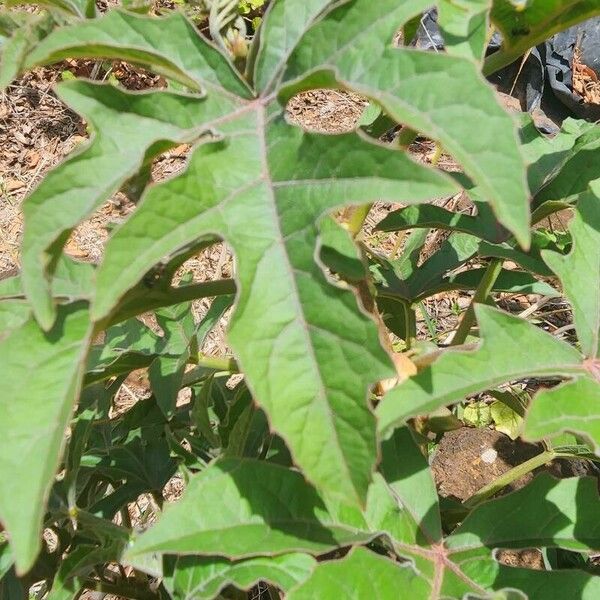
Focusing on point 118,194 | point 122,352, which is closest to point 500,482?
point 122,352

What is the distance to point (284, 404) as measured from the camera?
607mm

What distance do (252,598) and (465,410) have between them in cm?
81

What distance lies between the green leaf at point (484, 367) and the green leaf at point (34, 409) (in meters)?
0.27

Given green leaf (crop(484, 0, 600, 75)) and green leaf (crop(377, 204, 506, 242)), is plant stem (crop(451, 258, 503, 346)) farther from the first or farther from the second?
green leaf (crop(484, 0, 600, 75))

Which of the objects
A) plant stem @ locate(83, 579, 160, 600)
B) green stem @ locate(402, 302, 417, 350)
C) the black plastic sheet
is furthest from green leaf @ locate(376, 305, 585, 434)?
the black plastic sheet

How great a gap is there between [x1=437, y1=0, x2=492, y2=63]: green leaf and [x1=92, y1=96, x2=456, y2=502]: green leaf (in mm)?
160

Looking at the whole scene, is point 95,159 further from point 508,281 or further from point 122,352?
point 508,281

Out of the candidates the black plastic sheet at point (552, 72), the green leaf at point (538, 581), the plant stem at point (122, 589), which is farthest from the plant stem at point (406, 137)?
the black plastic sheet at point (552, 72)

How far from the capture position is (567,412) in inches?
28.6

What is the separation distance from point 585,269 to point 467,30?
13.2 inches

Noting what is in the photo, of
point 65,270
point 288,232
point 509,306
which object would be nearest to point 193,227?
point 288,232

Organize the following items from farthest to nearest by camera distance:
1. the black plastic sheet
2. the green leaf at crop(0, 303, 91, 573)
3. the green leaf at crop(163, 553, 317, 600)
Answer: the black plastic sheet
the green leaf at crop(163, 553, 317, 600)
the green leaf at crop(0, 303, 91, 573)

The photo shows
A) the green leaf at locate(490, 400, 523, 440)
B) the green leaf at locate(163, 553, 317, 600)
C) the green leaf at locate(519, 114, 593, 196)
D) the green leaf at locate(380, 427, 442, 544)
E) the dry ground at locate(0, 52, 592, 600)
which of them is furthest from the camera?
the dry ground at locate(0, 52, 592, 600)

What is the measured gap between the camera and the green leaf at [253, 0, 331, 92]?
0.74 m
